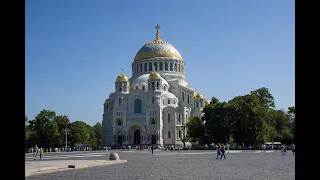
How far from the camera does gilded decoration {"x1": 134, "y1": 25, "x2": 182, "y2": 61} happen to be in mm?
97750

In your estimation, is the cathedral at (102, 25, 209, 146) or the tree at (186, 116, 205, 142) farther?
the cathedral at (102, 25, 209, 146)

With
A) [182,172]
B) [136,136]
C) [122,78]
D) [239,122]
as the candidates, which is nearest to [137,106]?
[136,136]

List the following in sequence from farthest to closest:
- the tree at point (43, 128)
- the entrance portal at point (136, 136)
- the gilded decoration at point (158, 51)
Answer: the gilded decoration at point (158, 51) → the entrance portal at point (136, 136) → the tree at point (43, 128)

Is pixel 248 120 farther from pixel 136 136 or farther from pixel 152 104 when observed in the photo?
pixel 136 136

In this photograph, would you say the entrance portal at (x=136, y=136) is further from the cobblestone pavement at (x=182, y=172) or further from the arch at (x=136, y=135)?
the cobblestone pavement at (x=182, y=172)

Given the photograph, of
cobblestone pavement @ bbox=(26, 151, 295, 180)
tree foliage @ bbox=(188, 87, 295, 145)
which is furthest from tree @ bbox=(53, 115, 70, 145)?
cobblestone pavement @ bbox=(26, 151, 295, 180)

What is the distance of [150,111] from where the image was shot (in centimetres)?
8556

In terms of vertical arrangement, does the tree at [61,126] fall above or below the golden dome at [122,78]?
below

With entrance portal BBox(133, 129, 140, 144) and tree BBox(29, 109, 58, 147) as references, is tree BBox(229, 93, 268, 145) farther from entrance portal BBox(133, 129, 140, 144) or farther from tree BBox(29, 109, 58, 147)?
tree BBox(29, 109, 58, 147)

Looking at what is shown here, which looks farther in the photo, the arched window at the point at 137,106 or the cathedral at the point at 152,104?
the arched window at the point at 137,106

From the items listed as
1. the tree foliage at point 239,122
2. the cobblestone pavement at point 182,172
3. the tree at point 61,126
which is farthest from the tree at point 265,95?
the cobblestone pavement at point 182,172

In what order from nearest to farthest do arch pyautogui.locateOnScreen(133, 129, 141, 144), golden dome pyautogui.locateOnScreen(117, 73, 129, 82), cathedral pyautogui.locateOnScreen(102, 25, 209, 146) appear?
cathedral pyautogui.locateOnScreen(102, 25, 209, 146) → arch pyautogui.locateOnScreen(133, 129, 141, 144) → golden dome pyautogui.locateOnScreen(117, 73, 129, 82)

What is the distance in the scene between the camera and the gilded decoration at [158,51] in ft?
321
